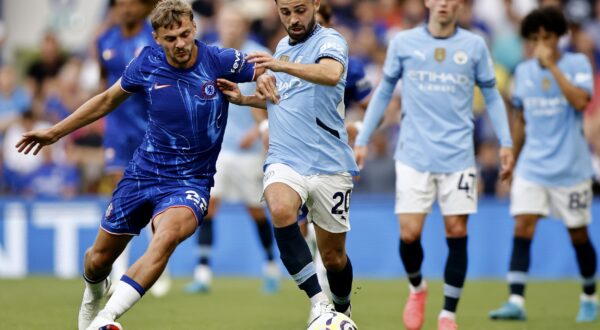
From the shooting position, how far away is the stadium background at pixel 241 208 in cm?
1398

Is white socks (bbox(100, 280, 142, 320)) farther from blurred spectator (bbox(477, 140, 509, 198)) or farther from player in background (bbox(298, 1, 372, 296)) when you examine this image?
blurred spectator (bbox(477, 140, 509, 198))

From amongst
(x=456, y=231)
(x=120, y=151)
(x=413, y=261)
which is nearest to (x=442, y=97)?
(x=456, y=231)

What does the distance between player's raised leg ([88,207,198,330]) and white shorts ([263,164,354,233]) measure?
2.17ft

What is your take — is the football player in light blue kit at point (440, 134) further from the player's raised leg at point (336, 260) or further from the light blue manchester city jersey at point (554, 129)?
the light blue manchester city jersey at point (554, 129)

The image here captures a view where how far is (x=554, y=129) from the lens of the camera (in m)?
10.0

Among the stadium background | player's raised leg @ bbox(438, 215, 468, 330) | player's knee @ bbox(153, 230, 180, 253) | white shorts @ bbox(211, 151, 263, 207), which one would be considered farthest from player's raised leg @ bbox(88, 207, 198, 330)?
the stadium background

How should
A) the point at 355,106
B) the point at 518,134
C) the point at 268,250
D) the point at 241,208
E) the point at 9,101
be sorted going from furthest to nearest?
the point at 9,101 < the point at 355,106 < the point at 241,208 < the point at 268,250 < the point at 518,134

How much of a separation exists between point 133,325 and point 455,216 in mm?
2828

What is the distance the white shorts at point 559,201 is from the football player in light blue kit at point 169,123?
139 inches

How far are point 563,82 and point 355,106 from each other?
638cm

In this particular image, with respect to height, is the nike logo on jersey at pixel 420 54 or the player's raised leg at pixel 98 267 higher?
the nike logo on jersey at pixel 420 54

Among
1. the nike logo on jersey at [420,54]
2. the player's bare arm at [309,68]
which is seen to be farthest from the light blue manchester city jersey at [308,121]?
the nike logo on jersey at [420,54]

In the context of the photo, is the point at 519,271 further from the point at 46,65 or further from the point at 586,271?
the point at 46,65

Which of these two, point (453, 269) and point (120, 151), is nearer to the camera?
point (453, 269)
